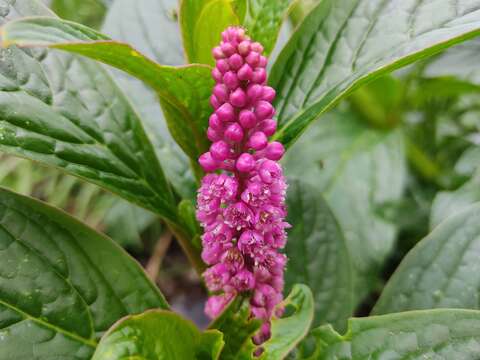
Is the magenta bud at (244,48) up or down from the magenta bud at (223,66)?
up

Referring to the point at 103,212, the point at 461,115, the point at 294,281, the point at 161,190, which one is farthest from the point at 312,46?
the point at 103,212

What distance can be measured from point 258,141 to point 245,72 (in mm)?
115

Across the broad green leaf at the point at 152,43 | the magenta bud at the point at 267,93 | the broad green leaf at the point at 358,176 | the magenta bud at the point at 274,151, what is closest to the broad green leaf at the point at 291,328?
the magenta bud at the point at 274,151

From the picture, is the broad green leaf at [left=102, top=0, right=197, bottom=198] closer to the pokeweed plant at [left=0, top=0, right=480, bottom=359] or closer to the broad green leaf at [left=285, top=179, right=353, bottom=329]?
the pokeweed plant at [left=0, top=0, right=480, bottom=359]

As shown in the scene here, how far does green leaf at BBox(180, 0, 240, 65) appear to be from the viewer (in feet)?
3.36

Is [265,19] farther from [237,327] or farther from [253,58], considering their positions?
[237,327]

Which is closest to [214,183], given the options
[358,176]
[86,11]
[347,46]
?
[347,46]

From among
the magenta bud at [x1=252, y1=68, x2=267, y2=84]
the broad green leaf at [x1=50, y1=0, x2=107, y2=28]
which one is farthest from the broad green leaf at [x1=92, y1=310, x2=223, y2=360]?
the broad green leaf at [x1=50, y1=0, x2=107, y2=28]

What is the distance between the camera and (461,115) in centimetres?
240

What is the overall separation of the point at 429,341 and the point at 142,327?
50cm

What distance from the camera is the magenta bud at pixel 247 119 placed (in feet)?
2.96

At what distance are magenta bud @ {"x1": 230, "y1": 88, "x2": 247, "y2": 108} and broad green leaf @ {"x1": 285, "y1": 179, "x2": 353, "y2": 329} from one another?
0.55m

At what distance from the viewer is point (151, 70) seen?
3.04 ft

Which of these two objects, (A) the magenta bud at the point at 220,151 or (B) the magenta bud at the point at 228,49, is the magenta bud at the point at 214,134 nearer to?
(A) the magenta bud at the point at 220,151
